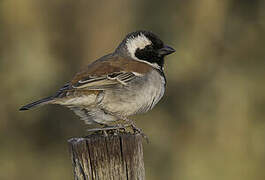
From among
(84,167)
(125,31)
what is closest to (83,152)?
(84,167)

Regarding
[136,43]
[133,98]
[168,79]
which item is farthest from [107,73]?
[168,79]

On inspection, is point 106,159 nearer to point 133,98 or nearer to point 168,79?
point 133,98

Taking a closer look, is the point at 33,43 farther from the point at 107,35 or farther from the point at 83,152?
the point at 83,152

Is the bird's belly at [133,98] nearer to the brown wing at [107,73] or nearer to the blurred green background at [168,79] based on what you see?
the brown wing at [107,73]

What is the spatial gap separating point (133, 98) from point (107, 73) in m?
0.38

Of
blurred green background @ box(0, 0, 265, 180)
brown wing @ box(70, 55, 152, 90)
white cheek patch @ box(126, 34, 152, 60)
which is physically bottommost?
blurred green background @ box(0, 0, 265, 180)

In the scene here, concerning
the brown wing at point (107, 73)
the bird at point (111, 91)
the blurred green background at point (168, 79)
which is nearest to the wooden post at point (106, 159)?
the bird at point (111, 91)

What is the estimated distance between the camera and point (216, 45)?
9.01 m

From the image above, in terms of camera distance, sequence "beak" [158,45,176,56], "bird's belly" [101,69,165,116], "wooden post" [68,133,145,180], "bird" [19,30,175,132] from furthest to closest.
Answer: "beak" [158,45,176,56], "bird's belly" [101,69,165,116], "bird" [19,30,175,132], "wooden post" [68,133,145,180]

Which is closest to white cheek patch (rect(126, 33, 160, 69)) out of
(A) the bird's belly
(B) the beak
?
(B) the beak

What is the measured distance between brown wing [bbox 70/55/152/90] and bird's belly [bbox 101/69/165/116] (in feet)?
0.32

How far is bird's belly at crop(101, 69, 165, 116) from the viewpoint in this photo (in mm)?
5305

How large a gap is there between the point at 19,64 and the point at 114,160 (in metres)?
5.10

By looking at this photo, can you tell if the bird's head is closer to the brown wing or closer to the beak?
the beak
